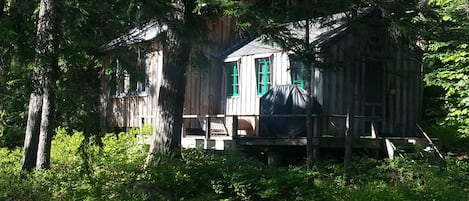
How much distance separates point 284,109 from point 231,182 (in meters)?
5.49

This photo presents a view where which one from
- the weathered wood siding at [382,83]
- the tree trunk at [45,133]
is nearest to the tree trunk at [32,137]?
the tree trunk at [45,133]

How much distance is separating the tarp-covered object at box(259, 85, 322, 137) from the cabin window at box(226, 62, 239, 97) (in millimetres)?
1905

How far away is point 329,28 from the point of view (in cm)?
1463

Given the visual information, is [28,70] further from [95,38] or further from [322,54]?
[322,54]

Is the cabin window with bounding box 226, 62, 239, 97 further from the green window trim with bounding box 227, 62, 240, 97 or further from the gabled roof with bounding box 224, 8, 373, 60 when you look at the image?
the gabled roof with bounding box 224, 8, 373, 60

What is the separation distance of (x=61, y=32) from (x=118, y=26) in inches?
59.3

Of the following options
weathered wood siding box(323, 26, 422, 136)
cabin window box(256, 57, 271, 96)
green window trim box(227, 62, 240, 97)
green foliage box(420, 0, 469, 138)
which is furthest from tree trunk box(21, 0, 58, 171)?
green foliage box(420, 0, 469, 138)

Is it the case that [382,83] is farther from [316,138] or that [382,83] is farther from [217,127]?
[217,127]

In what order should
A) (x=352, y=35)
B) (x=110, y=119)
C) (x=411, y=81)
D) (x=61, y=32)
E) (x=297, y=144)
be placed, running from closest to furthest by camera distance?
1. (x=61, y=32)
2. (x=297, y=144)
3. (x=352, y=35)
4. (x=411, y=81)
5. (x=110, y=119)

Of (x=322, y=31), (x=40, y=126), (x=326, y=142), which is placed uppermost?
(x=322, y=31)

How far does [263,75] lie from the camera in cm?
1614

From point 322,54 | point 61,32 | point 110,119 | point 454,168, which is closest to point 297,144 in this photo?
point 322,54

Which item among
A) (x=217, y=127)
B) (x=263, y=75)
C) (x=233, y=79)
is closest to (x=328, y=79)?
(x=263, y=75)

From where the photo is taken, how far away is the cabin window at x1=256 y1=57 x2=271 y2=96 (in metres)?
15.9
